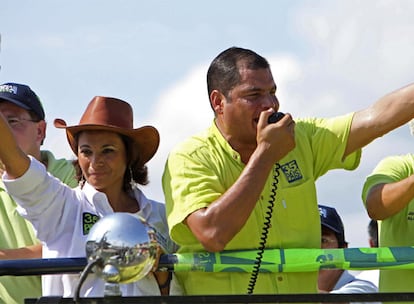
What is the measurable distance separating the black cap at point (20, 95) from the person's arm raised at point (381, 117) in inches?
83.3

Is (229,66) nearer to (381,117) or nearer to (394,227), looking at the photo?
(381,117)

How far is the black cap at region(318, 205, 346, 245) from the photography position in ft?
23.7

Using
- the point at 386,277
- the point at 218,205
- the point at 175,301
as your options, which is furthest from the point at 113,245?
the point at 386,277

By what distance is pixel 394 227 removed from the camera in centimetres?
605

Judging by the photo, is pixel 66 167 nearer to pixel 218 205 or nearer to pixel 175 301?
pixel 218 205

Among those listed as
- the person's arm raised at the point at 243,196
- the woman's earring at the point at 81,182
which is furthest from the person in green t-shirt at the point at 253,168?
the woman's earring at the point at 81,182

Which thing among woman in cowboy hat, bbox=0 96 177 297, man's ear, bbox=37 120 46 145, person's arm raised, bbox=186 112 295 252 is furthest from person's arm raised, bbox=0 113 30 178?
man's ear, bbox=37 120 46 145

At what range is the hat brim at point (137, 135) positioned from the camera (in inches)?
227

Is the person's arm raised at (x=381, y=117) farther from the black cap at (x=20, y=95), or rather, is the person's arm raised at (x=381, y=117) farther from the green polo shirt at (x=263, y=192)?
the black cap at (x=20, y=95)

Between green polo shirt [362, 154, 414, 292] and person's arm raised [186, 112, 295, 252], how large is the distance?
1021mm

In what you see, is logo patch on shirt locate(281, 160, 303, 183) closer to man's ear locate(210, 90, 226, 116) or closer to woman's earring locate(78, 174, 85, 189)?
man's ear locate(210, 90, 226, 116)

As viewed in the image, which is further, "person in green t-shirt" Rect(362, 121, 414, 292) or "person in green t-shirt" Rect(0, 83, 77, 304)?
"person in green t-shirt" Rect(0, 83, 77, 304)

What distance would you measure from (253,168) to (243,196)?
15 cm

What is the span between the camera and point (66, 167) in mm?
6680
